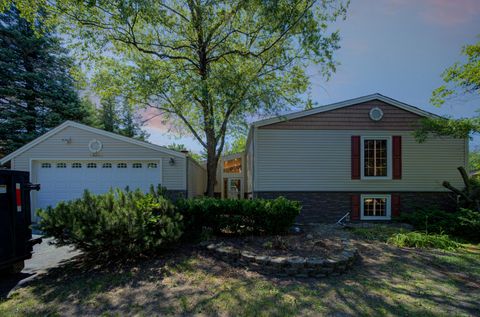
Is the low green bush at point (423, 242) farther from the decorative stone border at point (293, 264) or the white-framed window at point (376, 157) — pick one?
the white-framed window at point (376, 157)

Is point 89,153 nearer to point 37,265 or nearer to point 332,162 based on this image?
point 37,265

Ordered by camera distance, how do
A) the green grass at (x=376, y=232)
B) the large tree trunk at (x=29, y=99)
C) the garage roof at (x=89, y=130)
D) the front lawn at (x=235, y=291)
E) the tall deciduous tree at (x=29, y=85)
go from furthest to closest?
the large tree trunk at (x=29, y=99) → the tall deciduous tree at (x=29, y=85) → the garage roof at (x=89, y=130) → the green grass at (x=376, y=232) → the front lawn at (x=235, y=291)

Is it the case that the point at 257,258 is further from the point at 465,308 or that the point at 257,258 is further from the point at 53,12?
the point at 53,12

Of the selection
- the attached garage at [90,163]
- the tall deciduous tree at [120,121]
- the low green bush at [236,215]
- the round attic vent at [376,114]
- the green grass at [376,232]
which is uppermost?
the tall deciduous tree at [120,121]

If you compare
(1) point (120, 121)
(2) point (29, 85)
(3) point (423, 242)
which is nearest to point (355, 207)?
(3) point (423, 242)

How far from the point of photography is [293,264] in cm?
443

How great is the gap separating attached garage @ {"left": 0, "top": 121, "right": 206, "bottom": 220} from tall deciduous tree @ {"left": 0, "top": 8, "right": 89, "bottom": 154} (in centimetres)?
697

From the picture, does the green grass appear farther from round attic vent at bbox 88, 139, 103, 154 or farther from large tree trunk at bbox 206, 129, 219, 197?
round attic vent at bbox 88, 139, 103, 154

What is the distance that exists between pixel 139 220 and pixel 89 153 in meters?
6.81

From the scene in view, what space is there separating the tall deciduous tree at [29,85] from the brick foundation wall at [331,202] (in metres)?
15.1

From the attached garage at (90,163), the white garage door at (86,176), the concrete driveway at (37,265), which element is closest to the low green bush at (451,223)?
the attached garage at (90,163)

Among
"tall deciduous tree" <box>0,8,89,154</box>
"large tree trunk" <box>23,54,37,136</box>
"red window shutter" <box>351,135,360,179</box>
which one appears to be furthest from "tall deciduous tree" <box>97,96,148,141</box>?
"red window shutter" <box>351,135,360,179</box>

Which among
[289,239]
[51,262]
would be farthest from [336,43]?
[51,262]

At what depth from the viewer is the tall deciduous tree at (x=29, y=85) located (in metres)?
15.0
